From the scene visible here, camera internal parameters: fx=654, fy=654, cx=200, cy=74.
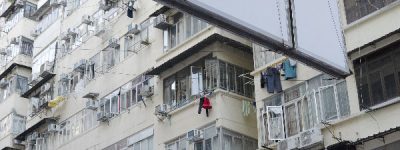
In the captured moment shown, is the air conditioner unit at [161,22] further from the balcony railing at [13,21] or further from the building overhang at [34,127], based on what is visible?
the balcony railing at [13,21]

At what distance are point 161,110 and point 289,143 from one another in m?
5.66

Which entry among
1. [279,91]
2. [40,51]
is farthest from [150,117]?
[40,51]

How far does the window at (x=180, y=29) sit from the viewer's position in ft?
66.1

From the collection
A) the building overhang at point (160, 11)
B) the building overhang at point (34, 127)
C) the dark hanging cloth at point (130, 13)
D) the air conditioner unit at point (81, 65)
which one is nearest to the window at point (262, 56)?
the building overhang at point (160, 11)

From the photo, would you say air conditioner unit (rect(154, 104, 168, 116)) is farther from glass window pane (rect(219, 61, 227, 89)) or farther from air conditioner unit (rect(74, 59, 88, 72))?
air conditioner unit (rect(74, 59, 88, 72))

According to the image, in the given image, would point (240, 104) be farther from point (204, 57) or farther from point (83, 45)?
point (83, 45)

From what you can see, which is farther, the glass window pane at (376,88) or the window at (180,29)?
the window at (180,29)

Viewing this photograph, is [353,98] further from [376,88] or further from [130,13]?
[130,13]

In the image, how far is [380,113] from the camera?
1430cm

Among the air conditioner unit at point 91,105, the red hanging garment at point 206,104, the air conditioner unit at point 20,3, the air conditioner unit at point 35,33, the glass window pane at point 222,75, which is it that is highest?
the air conditioner unit at point 20,3

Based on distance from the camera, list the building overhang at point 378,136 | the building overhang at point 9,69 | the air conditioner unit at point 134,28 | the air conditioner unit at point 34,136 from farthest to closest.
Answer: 1. the building overhang at point 9,69
2. the air conditioner unit at point 34,136
3. the air conditioner unit at point 134,28
4. the building overhang at point 378,136

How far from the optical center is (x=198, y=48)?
1945 cm

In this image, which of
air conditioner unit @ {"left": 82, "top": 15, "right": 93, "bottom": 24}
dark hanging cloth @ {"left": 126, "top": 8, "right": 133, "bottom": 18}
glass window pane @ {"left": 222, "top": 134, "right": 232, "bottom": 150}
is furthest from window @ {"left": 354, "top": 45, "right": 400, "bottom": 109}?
air conditioner unit @ {"left": 82, "top": 15, "right": 93, "bottom": 24}

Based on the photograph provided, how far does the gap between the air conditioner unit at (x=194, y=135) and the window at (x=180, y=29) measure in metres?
3.21
